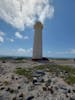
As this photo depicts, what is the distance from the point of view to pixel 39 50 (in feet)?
86.1

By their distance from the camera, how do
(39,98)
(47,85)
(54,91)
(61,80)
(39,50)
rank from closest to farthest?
(39,98) → (54,91) → (47,85) → (61,80) → (39,50)

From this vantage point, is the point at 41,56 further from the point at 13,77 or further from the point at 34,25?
the point at 13,77

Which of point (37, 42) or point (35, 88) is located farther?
point (37, 42)

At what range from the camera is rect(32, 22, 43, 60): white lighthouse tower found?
2620 cm

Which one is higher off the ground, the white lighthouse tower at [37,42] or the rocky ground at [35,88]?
the white lighthouse tower at [37,42]

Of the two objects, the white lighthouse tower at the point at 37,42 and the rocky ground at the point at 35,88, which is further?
the white lighthouse tower at the point at 37,42

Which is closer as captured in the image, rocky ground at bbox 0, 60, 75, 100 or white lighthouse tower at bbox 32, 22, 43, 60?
rocky ground at bbox 0, 60, 75, 100

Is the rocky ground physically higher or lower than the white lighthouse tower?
lower

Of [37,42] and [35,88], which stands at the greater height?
[37,42]

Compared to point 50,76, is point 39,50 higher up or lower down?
higher up

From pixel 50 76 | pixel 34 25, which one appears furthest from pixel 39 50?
pixel 50 76

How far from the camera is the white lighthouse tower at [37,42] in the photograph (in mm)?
26203

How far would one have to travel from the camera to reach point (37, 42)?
1031 inches

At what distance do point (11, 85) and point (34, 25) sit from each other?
55.7 ft
